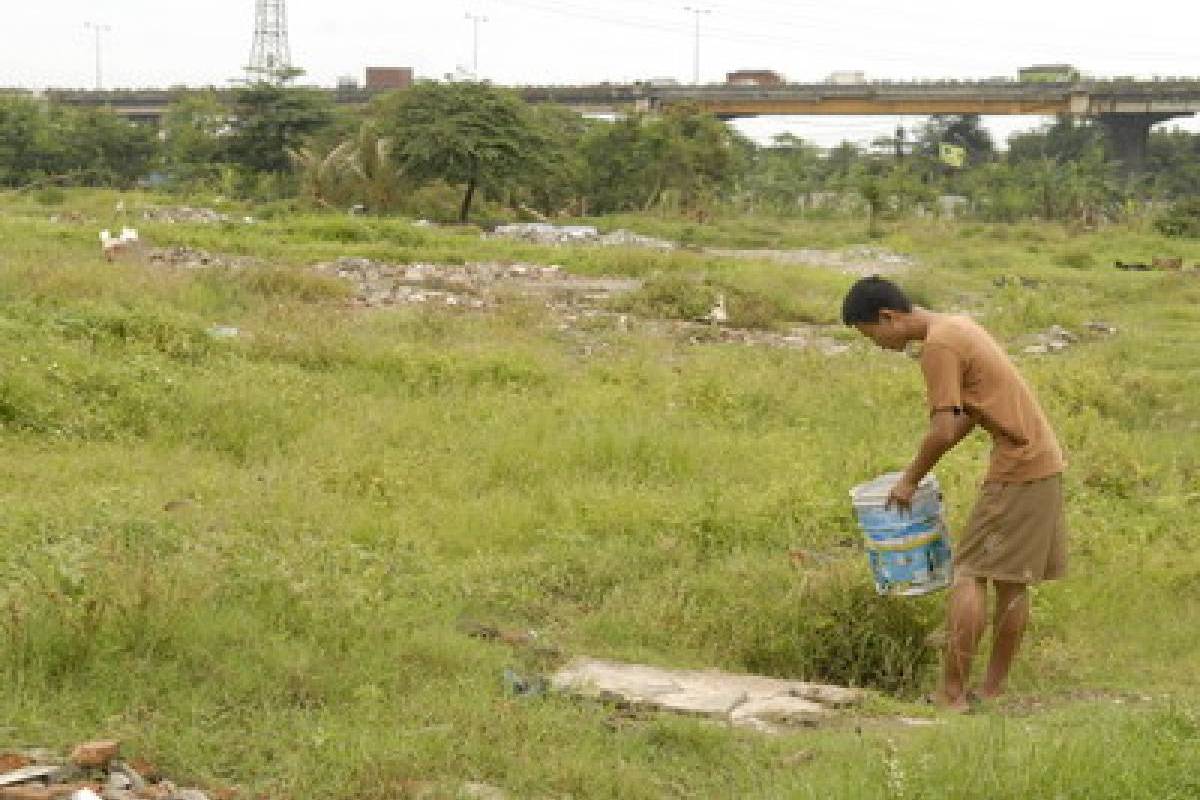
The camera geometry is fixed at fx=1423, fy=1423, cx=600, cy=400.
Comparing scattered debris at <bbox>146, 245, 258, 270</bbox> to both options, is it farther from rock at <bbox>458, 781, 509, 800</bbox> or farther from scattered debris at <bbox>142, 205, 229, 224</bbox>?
rock at <bbox>458, 781, 509, 800</bbox>

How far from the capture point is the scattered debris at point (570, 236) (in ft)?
82.9

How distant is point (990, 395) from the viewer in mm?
5047

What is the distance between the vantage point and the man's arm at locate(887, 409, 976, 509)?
492 centimetres

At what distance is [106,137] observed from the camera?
152 feet

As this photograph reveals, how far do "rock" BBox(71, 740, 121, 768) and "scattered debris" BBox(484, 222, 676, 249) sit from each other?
2079 cm

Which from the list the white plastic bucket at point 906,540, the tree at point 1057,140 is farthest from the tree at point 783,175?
the white plastic bucket at point 906,540

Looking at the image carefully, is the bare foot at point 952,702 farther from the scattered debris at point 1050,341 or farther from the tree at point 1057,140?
the tree at point 1057,140

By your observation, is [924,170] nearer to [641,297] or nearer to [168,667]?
[641,297]

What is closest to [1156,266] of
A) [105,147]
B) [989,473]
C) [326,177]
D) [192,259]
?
[326,177]

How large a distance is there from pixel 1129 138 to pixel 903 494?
191ft

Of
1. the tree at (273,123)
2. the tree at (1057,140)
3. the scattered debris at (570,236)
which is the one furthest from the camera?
the tree at (1057,140)

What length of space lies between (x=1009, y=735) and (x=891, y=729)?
0.54 m

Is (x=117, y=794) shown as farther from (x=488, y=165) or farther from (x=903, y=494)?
(x=488, y=165)

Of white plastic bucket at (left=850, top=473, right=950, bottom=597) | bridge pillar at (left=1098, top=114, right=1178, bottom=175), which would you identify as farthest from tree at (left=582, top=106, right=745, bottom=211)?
white plastic bucket at (left=850, top=473, right=950, bottom=597)
